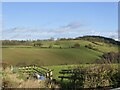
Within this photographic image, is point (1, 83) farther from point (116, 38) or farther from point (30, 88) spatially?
point (116, 38)

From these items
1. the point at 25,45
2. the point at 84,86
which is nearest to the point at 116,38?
the point at 84,86

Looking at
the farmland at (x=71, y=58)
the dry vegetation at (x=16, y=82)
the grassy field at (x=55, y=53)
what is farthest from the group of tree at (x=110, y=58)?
the dry vegetation at (x=16, y=82)

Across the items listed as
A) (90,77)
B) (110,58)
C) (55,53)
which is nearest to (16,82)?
(55,53)

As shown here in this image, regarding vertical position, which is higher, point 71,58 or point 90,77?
point 71,58

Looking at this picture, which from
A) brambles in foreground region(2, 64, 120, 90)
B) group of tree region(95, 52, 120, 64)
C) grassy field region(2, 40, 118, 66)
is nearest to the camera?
grassy field region(2, 40, 118, 66)

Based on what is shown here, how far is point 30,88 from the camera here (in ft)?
23.2

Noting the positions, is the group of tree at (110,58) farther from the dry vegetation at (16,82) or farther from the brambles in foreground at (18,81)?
the dry vegetation at (16,82)

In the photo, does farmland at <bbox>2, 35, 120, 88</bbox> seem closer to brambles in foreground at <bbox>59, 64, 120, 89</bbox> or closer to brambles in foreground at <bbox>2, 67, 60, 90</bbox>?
brambles in foreground at <bbox>59, 64, 120, 89</bbox>

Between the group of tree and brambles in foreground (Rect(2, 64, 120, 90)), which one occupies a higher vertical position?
the group of tree

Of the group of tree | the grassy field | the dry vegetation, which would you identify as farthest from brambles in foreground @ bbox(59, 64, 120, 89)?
the dry vegetation

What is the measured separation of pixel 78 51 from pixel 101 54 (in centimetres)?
65

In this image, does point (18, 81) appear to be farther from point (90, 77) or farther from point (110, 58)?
point (110, 58)

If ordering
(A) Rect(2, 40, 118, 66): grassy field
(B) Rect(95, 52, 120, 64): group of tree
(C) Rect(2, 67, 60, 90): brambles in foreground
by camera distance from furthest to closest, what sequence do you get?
(B) Rect(95, 52, 120, 64): group of tree
(A) Rect(2, 40, 118, 66): grassy field
(C) Rect(2, 67, 60, 90): brambles in foreground

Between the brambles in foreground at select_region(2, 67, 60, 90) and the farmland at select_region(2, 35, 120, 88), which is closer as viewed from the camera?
the brambles in foreground at select_region(2, 67, 60, 90)
